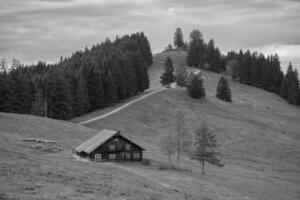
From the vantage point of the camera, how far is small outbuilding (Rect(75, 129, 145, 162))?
6309 cm

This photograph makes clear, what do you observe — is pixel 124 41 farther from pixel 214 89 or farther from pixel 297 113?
pixel 297 113

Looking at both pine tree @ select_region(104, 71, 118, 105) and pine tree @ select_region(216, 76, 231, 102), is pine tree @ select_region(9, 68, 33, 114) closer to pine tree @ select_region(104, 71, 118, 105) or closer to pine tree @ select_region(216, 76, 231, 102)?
pine tree @ select_region(104, 71, 118, 105)

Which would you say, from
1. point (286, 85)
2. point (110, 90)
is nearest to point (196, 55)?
point (286, 85)

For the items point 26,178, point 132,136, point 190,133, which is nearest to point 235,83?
point 190,133

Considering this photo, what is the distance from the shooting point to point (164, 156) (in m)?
72.4

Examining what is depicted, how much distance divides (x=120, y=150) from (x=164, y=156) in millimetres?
9744

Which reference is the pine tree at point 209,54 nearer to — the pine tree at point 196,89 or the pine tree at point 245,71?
the pine tree at point 245,71

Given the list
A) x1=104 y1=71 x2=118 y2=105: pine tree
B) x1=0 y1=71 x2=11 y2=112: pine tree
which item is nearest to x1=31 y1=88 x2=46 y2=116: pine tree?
x1=0 y1=71 x2=11 y2=112: pine tree

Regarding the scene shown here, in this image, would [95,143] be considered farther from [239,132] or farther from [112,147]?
[239,132]

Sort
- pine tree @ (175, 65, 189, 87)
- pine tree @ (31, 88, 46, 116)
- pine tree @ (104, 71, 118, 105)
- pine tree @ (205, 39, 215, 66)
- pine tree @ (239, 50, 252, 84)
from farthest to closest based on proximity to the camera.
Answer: pine tree @ (205, 39, 215, 66) < pine tree @ (239, 50, 252, 84) < pine tree @ (175, 65, 189, 87) < pine tree @ (104, 71, 118, 105) < pine tree @ (31, 88, 46, 116)

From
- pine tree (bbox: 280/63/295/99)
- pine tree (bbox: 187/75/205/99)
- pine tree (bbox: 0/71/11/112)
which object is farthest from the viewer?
pine tree (bbox: 280/63/295/99)

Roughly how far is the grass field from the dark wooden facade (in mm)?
3538

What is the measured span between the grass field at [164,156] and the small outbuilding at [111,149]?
2.74 meters

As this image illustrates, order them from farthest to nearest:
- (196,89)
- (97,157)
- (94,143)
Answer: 1. (196,89)
2. (94,143)
3. (97,157)
